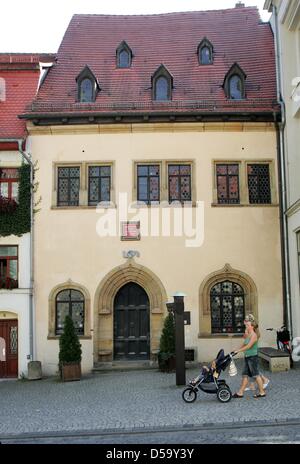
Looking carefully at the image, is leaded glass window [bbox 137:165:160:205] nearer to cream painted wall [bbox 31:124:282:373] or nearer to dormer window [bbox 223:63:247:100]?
cream painted wall [bbox 31:124:282:373]

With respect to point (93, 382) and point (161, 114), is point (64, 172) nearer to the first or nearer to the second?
point (161, 114)

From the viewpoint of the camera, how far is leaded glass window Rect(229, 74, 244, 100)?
19188mm

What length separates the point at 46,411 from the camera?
453 inches

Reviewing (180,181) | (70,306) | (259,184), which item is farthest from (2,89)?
(259,184)

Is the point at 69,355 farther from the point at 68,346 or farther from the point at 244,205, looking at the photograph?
the point at 244,205

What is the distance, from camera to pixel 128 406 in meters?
11.4

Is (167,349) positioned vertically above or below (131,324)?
below

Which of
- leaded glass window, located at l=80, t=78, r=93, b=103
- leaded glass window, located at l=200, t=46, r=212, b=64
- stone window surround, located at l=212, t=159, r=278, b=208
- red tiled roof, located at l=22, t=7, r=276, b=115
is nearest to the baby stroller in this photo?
stone window surround, located at l=212, t=159, r=278, b=208

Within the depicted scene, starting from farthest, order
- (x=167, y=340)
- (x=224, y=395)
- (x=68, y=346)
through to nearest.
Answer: (x=167, y=340)
(x=68, y=346)
(x=224, y=395)

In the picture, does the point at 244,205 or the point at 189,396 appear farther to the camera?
the point at 244,205

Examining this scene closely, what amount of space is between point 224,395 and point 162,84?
12.0m

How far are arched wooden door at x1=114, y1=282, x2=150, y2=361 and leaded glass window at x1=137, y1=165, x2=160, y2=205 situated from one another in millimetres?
2884

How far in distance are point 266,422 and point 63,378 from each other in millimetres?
8265

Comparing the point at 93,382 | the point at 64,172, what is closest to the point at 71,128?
the point at 64,172
